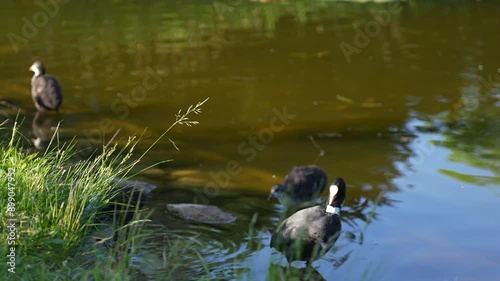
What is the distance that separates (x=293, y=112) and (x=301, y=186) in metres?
3.02

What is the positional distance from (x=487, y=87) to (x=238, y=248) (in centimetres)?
627

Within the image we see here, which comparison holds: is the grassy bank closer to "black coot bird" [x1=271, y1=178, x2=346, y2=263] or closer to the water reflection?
→ "black coot bird" [x1=271, y1=178, x2=346, y2=263]

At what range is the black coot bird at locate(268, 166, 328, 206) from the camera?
314 inches

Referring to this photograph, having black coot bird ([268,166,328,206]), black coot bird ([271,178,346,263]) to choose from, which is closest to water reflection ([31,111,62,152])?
black coot bird ([268,166,328,206])

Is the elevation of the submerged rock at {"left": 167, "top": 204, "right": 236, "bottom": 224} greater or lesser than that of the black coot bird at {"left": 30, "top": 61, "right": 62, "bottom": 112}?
lesser

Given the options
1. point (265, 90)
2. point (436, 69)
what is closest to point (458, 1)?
point (436, 69)

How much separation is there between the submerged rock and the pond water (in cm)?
11

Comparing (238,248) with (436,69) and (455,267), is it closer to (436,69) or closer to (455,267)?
(455,267)

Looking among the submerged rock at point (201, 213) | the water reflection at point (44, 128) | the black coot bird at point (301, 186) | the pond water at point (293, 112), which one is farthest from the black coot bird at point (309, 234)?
the water reflection at point (44, 128)

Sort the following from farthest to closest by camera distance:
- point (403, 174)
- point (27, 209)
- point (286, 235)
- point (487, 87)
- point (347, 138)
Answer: point (487, 87), point (347, 138), point (403, 174), point (286, 235), point (27, 209)

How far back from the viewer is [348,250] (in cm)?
687

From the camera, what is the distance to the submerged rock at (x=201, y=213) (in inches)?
291

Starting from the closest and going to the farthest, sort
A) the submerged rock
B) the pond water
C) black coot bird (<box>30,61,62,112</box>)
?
the pond water < the submerged rock < black coot bird (<box>30,61,62,112</box>)

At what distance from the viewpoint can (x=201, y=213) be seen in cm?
744
